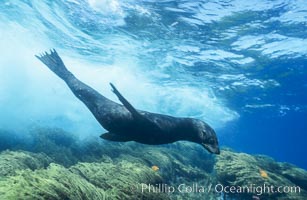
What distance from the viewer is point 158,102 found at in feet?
147

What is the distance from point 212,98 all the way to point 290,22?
2087 centimetres

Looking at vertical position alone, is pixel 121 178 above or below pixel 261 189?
below

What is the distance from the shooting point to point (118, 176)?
24.8 feet

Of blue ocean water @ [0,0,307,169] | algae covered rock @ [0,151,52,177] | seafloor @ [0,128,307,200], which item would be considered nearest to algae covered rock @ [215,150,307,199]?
seafloor @ [0,128,307,200]

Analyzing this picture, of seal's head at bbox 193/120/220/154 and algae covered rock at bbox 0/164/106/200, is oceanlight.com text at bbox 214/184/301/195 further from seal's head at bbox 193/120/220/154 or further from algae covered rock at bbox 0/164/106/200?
algae covered rock at bbox 0/164/106/200

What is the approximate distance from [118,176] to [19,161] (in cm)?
344

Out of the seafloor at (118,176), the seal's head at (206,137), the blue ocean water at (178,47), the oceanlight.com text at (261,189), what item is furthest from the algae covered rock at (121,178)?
the blue ocean water at (178,47)

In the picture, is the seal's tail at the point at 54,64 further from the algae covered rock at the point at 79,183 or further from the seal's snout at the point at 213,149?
the seal's snout at the point at 213,149

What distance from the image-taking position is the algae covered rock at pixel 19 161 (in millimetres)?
7961

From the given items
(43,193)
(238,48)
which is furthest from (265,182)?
(238,48)

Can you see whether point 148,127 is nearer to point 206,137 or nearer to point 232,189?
point 206,137

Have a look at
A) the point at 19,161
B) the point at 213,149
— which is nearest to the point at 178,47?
the point at 19,161

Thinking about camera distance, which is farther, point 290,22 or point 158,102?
point 158,102

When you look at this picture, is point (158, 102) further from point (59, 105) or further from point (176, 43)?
point (59, 105)
